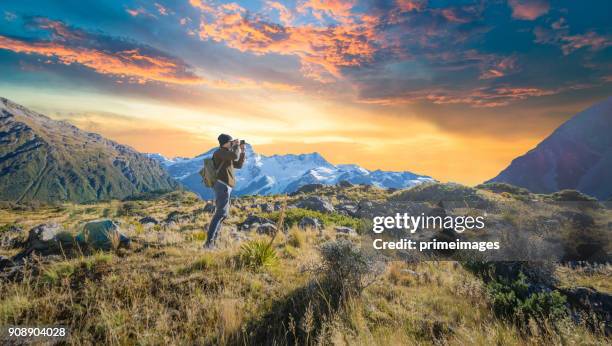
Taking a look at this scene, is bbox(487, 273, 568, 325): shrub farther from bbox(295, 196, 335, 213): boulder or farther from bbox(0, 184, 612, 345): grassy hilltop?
bbox(295, 196, 335, 213): boulder

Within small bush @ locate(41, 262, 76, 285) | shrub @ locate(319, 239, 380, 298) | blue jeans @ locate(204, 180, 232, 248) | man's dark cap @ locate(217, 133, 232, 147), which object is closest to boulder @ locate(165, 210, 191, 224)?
blue jeans @ locate(204, 180, 232, 248)

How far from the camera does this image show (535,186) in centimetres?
19450

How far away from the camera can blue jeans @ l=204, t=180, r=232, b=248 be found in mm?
8781

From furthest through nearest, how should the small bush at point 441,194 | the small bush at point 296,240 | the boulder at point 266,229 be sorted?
the small bush at point 441,194 < the boulder at point 266,229 < the small bush at point 296,240

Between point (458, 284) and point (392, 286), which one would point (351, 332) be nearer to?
point (392, 286)

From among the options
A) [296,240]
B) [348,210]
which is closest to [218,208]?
[296,240]

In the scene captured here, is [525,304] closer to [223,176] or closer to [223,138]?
[223,176]

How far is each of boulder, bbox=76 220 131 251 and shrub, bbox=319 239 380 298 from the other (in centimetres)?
585

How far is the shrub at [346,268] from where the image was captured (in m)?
6.18

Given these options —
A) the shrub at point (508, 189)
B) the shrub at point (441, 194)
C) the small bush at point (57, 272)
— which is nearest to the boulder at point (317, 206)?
the shrub at point (441, 194)

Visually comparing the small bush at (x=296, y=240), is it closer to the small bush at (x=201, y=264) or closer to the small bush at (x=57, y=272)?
the small bush at (x=201, y=264)

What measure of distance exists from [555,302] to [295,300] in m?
4.93

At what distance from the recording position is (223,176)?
9.20 metres

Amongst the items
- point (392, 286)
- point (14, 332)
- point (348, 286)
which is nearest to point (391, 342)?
point (348, 286)
